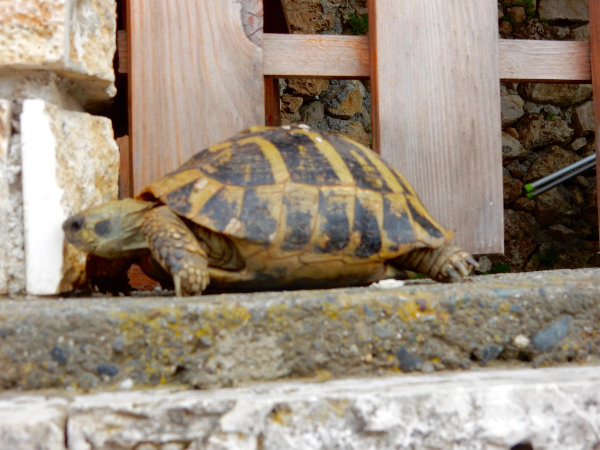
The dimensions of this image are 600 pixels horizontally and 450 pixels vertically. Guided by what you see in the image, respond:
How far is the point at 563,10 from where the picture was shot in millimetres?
5539

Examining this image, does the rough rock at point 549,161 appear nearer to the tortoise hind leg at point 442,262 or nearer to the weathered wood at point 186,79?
the tortoise hind leg at point 442,262

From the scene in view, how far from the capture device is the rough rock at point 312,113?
513 centimetres

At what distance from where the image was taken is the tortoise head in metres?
1.79

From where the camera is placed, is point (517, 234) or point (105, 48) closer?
point (105, 48)

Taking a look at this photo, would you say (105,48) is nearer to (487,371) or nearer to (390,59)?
(390,59)

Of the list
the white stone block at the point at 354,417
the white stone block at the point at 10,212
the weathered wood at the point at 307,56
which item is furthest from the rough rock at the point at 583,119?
the white stone block at the point at 10,212

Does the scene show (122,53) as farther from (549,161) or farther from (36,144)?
(549,161)

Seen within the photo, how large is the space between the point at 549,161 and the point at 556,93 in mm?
564

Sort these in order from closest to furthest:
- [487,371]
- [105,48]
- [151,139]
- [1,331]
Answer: [1,331] < [487,371] < [105,48] < [151,139]

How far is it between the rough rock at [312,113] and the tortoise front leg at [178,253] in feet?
11.2

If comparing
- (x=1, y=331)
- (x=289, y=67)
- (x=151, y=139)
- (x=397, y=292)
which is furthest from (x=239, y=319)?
(x=289, y=67)

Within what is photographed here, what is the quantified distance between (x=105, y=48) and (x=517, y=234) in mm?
4171

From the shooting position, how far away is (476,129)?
7.73ft

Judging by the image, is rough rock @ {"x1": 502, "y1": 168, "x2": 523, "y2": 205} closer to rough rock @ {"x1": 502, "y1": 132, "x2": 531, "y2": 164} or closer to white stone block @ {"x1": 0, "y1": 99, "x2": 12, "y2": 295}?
rough rock @ {"x1": 502, "y1": 132, "x2": 531, "y2": 164}
